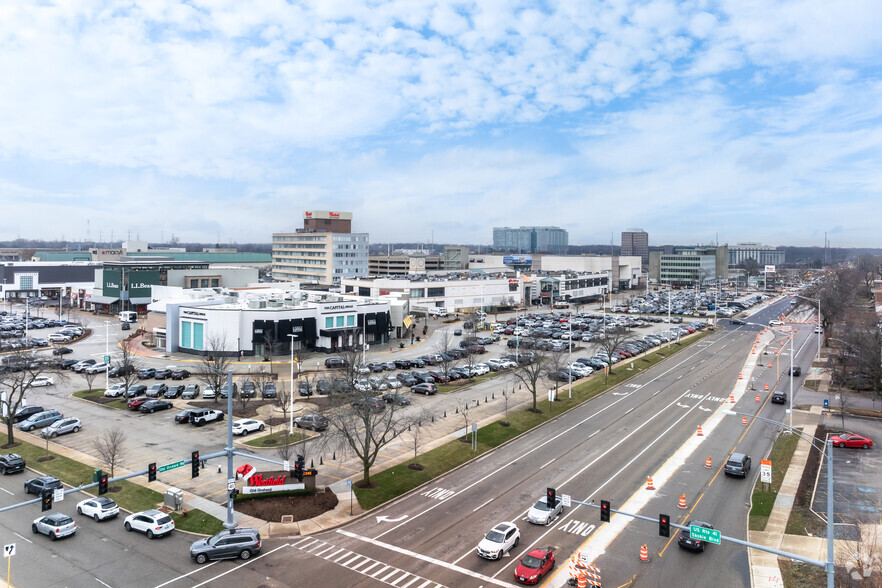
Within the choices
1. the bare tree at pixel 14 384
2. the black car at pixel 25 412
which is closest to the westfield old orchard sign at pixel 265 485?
the bare tree at pixel 14 384

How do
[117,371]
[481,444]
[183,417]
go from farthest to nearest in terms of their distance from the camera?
1. [117,371]
2. [183,417]
3. [481,444]

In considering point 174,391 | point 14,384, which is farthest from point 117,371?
point 14,384

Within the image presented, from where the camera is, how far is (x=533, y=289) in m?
154

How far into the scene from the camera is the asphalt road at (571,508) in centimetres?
2577

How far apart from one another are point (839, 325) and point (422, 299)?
7489 cm

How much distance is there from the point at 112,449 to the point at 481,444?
24623mm

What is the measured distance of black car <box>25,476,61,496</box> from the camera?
33.4 m

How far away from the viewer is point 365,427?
40.2m

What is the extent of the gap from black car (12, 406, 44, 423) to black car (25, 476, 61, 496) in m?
17.3

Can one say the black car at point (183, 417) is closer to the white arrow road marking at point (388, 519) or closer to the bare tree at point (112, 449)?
the bare tree at point (112, 449)

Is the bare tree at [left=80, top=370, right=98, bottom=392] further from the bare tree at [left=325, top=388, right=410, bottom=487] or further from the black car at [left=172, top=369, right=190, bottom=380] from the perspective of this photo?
the bare tree at [left=325, top=388, right=410, bottom=487]

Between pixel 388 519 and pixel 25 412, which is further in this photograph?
pixel 25 412

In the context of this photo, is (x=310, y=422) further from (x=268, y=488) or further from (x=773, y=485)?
(x=773, y=485)

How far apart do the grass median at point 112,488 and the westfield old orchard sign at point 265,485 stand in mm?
3293
